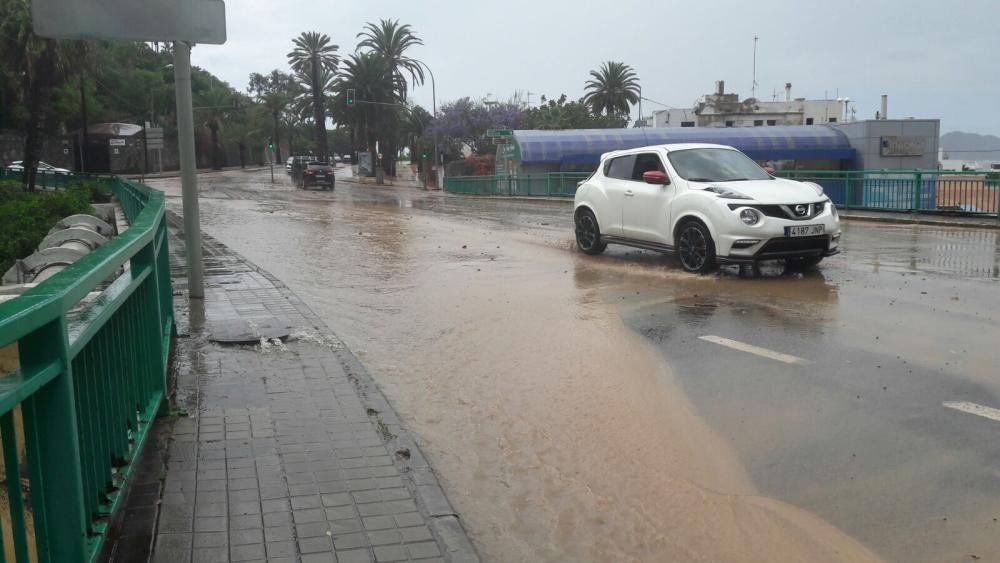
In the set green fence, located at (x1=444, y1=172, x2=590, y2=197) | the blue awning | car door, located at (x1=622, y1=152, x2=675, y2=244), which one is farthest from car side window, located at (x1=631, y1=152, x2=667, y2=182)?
the blue awning

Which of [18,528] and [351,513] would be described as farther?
[351,513]

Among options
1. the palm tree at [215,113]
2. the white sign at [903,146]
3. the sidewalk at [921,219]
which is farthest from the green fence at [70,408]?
the palm tree at [215,113]

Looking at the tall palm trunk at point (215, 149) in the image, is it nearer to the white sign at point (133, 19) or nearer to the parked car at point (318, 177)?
the parked car at point (318, 177)

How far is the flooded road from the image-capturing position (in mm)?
4125

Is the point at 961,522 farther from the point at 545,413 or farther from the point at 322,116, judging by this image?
the point at 322,116

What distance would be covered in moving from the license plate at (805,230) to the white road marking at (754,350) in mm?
3326

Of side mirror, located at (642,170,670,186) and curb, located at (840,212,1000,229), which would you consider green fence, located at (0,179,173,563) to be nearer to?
side mirror, located at (642,170,670,186)

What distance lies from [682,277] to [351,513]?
773cm

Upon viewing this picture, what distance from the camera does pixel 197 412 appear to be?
217 inches

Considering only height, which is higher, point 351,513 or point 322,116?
point 322,116

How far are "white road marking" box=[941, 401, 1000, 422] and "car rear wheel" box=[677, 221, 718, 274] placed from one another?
5.36 metres

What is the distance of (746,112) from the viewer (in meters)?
83.5

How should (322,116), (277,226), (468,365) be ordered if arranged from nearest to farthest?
(468,365), (277,226), (322,116)

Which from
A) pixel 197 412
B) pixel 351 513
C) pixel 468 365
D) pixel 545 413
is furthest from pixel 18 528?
pixel 468 365
